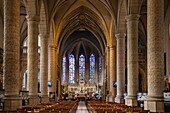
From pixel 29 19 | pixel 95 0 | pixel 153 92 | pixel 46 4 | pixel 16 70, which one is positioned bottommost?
pixel 153 92

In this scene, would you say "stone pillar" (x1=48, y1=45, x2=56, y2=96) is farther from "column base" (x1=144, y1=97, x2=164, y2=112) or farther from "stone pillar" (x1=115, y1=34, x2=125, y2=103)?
"column base" (x1=144, y1=97, x2=164, y2=112)

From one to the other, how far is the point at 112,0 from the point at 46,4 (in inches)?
272

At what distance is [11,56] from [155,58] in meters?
7.43

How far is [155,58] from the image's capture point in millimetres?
13625

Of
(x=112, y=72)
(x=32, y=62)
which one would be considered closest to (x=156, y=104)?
(x=32, y=62)

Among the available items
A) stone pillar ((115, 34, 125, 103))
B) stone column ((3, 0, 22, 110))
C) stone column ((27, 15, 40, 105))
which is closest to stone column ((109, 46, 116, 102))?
stone pillar ((115, 34, 125, 103))

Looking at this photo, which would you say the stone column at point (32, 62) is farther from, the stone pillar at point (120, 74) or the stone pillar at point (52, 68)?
the stone pillar at point (52, 68)

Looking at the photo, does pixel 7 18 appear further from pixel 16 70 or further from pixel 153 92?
pixel 153 92

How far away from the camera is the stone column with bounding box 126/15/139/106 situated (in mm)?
20781

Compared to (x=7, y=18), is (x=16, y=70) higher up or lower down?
lower down

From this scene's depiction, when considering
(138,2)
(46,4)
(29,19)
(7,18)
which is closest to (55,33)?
(46,4)

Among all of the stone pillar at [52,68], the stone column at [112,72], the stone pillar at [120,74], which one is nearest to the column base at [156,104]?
the stone pillar at [120,74]

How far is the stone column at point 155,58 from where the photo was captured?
13.4 metres

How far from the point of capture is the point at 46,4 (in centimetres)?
2825
